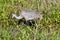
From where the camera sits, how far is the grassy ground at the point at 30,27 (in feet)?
11.0

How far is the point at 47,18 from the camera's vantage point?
370cm

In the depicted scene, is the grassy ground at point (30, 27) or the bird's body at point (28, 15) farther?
the bird's body at point (28, 15)

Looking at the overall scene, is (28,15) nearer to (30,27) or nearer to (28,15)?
(28,15)

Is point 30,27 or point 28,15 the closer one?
point 30,27

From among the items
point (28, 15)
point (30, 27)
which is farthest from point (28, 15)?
point (30, 27)

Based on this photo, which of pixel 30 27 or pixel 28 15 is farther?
pixel 28 15

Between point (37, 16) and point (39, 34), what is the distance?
339mm

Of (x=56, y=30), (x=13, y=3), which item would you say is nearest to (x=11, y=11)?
(x=13, y=3)

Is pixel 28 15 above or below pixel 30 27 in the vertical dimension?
above

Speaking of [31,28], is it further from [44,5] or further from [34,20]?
[44,5]

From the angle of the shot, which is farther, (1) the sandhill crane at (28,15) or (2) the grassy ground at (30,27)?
(1) the sandhill crane at (28,15)

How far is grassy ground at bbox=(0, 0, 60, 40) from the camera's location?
11.0 ft

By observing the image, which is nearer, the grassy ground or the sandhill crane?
the grassy ground

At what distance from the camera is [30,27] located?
3.51m
